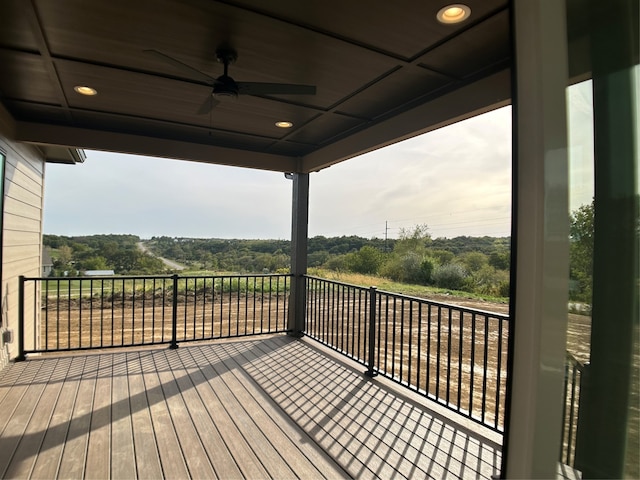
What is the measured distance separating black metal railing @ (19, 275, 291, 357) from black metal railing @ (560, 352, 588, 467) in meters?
4.06

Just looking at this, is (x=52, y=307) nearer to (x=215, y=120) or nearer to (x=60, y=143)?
(x=60, y=143)

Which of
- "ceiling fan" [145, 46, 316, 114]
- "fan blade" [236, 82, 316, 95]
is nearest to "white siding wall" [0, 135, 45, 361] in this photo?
"ceiling fan" [145, 46, 316, 114]

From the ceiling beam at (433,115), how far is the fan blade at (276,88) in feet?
3.89

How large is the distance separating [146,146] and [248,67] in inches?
94.0

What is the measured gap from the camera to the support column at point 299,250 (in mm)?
5211

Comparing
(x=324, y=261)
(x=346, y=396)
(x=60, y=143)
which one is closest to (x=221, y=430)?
(x=346, y=396)

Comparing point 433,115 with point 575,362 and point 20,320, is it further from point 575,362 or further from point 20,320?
point 20,320

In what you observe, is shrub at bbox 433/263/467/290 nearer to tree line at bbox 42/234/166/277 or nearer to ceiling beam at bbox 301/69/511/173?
ceiling beam at bbox 301/69/511/173

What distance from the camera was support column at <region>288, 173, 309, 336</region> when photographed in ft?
17.1

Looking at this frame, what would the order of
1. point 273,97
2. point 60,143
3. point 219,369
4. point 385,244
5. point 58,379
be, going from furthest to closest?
point 385,244, point 60,143, point 219,369, point 58,379, point 273,97

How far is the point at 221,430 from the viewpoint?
8.39 ft

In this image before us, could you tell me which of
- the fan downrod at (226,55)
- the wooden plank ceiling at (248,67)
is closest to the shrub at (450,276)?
the wooden plank ceiling at (248,67)

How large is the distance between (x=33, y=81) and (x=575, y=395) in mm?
4054

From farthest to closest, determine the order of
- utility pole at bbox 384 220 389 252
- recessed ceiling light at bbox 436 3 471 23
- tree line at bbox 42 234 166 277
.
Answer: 1. utility pole at bbox 384 220 389 252
2. tree line at bbox 42 234 166 277
3. recessed ceiling light at bbox 436 3 471 23
